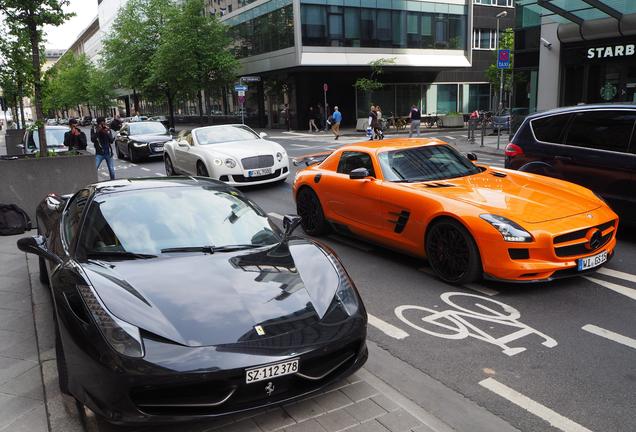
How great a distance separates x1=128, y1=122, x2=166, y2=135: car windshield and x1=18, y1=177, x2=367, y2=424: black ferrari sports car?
17.4 meters

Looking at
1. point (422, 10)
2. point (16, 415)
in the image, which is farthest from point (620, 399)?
point (422, 10)

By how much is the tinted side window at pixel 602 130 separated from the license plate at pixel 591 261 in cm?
227

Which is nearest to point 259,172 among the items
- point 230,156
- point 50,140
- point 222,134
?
point 230,156

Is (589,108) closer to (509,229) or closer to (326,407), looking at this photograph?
(509,229)

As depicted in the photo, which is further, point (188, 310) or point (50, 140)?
point (50, 140)

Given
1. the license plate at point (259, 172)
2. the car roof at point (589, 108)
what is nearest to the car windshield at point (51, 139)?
the license plate at point (259, 172)

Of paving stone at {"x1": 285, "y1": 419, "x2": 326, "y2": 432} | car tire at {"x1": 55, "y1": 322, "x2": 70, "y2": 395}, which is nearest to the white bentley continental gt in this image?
car tire at {"x1": 55, "y1": 322, "x2": 70, "y2": 395}

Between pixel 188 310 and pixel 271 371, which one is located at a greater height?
pixel 188 310

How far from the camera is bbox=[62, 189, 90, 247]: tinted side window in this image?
402cm

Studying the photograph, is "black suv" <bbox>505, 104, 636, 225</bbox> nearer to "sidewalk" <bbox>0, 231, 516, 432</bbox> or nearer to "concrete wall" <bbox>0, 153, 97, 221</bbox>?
"sidewalk" <bbox>0, 231, 516, 432</bbox>

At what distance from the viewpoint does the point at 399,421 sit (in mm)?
3068

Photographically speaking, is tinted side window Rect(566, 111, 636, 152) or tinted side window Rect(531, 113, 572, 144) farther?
tinted side window Rect(531, 113, 572, 144)

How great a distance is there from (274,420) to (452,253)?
294cm

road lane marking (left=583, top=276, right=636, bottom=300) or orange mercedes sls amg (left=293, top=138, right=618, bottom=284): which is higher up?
orange mercedes sls amg (left=293, top=138, right=618, bottom=284)
